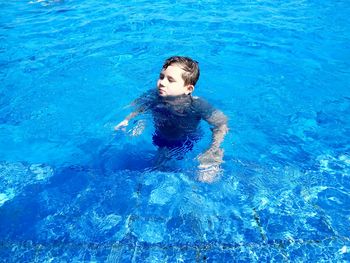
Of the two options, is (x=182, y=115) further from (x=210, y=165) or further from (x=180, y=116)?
(x=210, y=165)

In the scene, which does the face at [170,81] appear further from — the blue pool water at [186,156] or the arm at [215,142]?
the blue pool water at [186,156]

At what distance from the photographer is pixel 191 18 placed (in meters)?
8.48

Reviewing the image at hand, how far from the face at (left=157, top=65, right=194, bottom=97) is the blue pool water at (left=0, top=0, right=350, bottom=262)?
30.5 inches

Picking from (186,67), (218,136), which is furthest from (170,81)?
(218,136)

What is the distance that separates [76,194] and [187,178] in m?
1.15

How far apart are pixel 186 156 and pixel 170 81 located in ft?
2.87

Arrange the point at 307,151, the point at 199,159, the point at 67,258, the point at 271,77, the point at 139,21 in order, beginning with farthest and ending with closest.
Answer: the point at 139,21
the point at 271,77
the point at 307,151
the point at 199,159
the point at 67,258

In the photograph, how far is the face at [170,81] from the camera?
3914 mm

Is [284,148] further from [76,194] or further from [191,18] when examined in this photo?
[191,18]

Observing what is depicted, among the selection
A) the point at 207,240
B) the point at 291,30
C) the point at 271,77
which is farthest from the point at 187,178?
the point at 291,30

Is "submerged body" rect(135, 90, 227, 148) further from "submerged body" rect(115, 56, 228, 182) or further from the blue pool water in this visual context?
the blue pool water

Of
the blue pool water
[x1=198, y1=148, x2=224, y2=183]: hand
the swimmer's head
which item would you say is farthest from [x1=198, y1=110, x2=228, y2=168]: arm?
the swimmer's head

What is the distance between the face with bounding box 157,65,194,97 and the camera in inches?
154

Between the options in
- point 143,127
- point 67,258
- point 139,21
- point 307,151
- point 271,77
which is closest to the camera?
point 67,258
